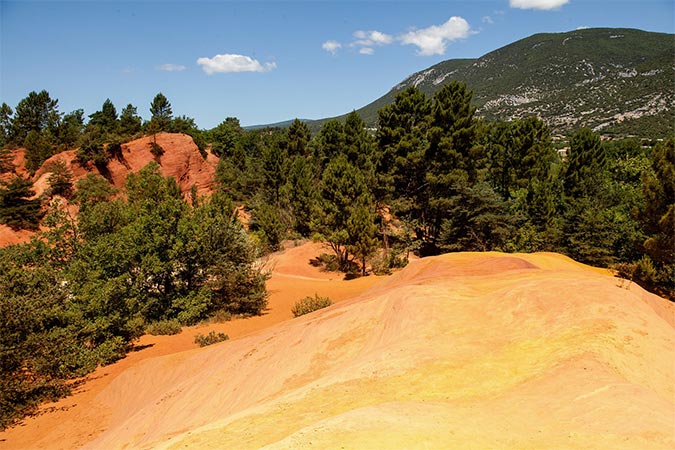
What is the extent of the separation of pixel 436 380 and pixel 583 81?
176546 millimetres

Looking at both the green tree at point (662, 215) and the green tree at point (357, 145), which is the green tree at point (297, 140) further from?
the green tree at point (662, 215)

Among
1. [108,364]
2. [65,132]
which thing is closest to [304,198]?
[108,364]

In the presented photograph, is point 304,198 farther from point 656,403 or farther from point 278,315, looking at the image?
point 656,403

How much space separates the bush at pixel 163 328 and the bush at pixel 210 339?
198 cm

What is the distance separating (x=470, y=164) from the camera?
3262 centimetres

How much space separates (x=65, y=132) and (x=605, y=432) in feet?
206

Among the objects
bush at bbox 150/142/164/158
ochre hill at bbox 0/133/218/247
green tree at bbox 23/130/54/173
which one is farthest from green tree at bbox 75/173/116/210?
bush at bbox 150/142/164/158

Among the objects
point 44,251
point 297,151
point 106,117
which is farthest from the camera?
point 106,117

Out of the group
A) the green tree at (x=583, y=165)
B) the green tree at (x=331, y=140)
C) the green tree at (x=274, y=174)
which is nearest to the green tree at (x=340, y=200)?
the green tree at (x=274, y=174)

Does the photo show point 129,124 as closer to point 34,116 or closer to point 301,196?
point 34,116

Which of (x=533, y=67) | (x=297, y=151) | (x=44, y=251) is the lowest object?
(x=44, y=251)

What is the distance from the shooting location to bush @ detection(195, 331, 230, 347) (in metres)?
16.9

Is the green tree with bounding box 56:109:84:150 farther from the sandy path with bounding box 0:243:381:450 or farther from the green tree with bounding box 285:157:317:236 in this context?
the sandy path with bounding box 0:243:381:450

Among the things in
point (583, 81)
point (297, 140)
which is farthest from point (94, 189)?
point (583, 81)
